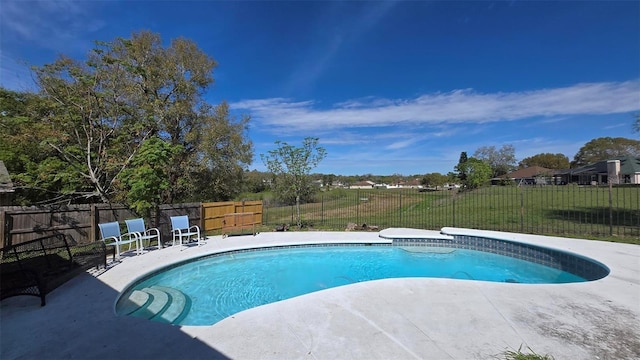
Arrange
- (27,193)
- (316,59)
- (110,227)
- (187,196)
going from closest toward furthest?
1. (110,227)
2. (27,193)
3. (316,59)
4. (187,196)

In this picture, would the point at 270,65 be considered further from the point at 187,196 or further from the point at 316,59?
the point at 187,196

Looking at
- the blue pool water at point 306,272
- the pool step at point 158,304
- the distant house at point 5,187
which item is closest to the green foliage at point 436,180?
the blue pool water at point 306,272

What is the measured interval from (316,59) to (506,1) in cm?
727

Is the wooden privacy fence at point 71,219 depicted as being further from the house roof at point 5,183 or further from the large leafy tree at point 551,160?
the large leafy tree at point 551,160

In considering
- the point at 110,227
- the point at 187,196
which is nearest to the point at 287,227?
the point at 110,227

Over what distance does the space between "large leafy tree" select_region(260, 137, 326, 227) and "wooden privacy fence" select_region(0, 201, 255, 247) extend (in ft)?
10.7

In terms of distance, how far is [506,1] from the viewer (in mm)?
9141

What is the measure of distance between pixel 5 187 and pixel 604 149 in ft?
265

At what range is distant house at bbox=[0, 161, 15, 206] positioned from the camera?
345 inches

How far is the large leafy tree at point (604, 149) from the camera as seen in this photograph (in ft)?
168

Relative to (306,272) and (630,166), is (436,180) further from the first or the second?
(306,272)

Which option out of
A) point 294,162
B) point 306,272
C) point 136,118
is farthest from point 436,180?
point 306,272

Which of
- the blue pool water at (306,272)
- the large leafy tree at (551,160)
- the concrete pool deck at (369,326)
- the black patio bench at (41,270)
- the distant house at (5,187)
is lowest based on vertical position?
the blue pool water at (306,272)

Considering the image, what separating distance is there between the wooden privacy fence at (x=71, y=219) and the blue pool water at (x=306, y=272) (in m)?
3.13
